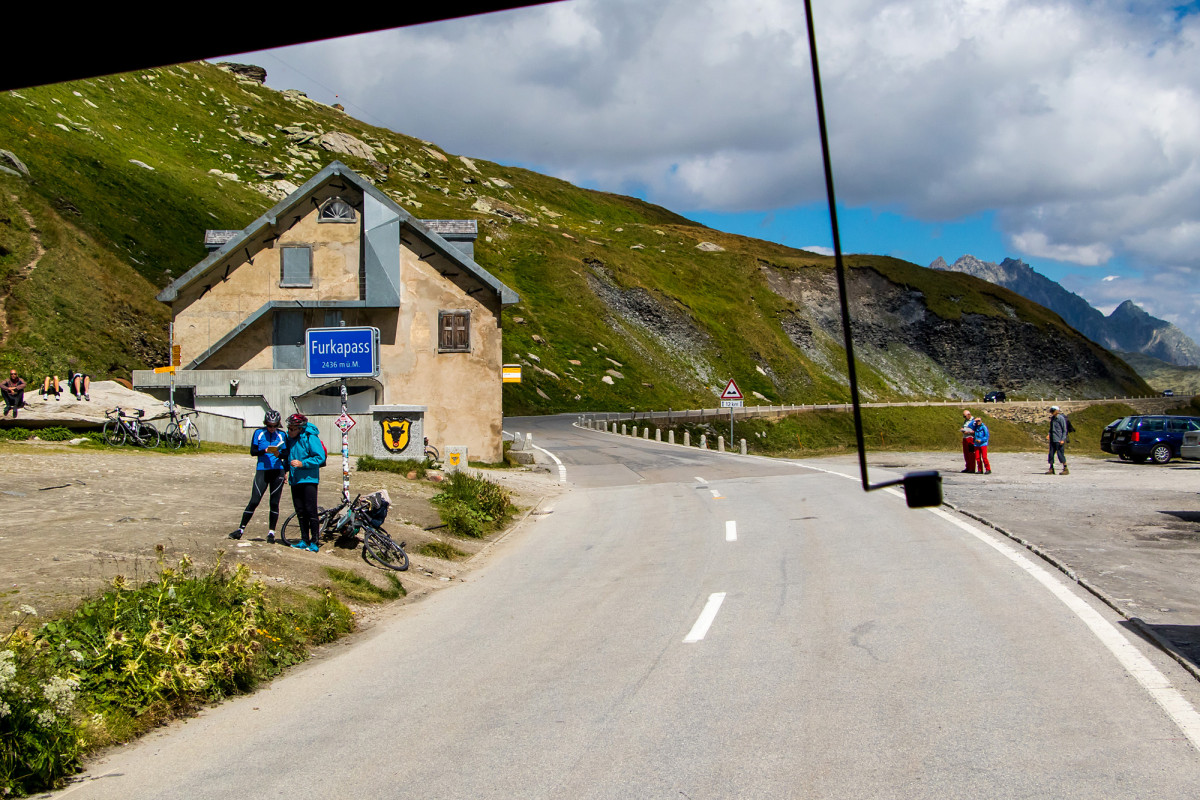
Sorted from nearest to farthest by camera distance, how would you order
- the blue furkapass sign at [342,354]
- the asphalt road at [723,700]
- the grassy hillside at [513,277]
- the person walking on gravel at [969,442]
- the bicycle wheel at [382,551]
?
the asphalt road at [723,700] < the bicycle wheel at [382,551] < the blue furkapass sign at [342,354] < the person walking on gravel at [969,442] < the grassy hillside at [513,277]

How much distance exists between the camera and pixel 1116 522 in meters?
16.3

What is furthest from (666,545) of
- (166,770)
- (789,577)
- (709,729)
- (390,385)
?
(390,385)

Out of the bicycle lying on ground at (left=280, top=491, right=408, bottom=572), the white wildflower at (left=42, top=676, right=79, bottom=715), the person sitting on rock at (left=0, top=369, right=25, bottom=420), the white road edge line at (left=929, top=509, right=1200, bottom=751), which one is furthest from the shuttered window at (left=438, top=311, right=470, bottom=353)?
the white wildflower at (left=42, top=676, right=79, bottom=715)

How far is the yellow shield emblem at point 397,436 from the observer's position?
25.0 meters

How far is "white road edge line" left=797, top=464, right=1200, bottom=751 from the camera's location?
20.5ft

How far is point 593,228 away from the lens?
165 meters

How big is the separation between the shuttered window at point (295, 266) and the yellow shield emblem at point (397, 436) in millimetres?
10087

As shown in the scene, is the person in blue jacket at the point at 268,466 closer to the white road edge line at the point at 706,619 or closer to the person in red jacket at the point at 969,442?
the white road edge line at the point at 706,619

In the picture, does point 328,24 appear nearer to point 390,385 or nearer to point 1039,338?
point 390,385

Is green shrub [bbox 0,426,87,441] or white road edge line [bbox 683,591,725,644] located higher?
green shrub [bbox 0,426,87,441]

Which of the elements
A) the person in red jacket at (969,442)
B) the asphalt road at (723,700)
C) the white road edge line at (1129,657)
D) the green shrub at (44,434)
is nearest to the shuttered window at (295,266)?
the green shrub at (44,434)

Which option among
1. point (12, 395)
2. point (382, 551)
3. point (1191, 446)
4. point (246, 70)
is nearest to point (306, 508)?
point (382, 551)

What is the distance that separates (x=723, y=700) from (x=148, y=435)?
23404 millimetres

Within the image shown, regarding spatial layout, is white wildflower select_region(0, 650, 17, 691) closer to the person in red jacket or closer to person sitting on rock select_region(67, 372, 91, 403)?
the person in red jacket
